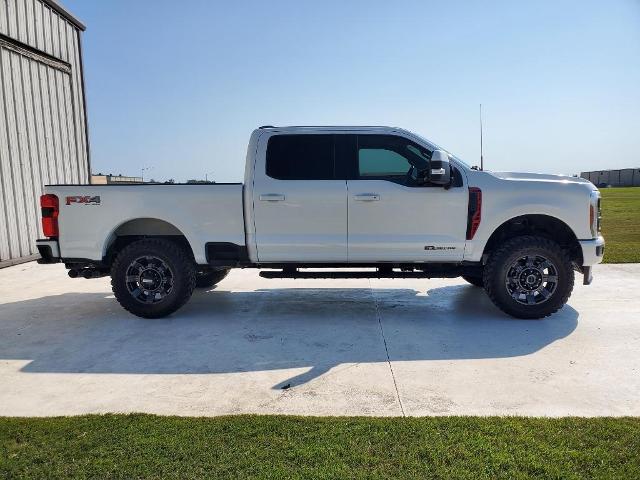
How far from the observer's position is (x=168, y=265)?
222 inches

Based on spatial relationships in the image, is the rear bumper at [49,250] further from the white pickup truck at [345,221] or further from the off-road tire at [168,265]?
the off-road tire at [168,265]

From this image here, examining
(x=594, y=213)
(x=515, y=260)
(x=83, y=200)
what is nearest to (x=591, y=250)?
(x=594, y=213)

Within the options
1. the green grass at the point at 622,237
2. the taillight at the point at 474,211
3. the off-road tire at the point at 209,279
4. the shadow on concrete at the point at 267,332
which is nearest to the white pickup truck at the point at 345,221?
the taillight at the point at 474,211

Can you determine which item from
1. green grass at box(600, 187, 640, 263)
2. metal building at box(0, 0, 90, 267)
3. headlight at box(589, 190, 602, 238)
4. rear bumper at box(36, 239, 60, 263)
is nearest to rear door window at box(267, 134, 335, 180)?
rear bumper at box(36, 239, 60, 263)

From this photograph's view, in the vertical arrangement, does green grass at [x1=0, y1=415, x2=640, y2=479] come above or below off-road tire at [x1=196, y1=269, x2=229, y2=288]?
below

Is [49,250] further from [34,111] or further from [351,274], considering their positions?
[34,111]

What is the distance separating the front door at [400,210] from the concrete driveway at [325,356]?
32.0 inches

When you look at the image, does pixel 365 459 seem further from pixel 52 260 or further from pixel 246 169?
pixel 52 260

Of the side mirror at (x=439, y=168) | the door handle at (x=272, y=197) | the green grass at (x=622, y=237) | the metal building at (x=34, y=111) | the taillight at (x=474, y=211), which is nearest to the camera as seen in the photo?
the side mirror at (x=439, y=168)

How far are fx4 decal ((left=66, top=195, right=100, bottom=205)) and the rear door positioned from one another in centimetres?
185

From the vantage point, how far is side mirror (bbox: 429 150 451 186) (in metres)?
5.05

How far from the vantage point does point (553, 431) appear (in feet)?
9.74

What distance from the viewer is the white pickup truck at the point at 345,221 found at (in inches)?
214

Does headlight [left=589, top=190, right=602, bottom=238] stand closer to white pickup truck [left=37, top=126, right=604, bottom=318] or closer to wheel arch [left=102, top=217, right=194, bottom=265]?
white pickup truck [left=37, top=126, right=604, bottom=318]
